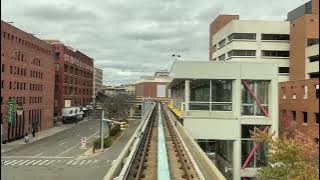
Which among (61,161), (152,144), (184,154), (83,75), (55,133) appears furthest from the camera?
(83,75)

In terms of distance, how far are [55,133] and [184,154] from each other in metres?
71.8

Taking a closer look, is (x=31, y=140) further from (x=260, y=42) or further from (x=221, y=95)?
(x=221, y=95)

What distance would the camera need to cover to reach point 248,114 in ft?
116

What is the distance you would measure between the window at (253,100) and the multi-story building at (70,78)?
300 ft

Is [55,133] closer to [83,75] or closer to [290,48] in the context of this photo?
A: [290,48]

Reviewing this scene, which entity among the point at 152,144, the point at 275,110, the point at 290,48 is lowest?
the point at 152,144

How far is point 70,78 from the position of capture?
134875mm

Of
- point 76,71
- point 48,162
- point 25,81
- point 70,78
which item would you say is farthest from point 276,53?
point 76,71

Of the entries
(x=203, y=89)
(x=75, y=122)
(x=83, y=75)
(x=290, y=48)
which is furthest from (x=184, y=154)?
(x=83, y=75)

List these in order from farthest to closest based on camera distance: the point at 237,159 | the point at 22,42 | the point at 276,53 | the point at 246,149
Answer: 1. the point at 276,53
2. the point at 22,42
3. the point at 246,149
4. the point at 237,159

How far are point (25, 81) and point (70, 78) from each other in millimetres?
51493

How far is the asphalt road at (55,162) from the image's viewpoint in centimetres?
4609

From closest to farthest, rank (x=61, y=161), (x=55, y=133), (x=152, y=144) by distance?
(x=152, y=144), (x=61, y=161), (x=55, y=133)

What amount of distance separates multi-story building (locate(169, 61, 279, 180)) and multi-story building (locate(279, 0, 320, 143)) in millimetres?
9688
